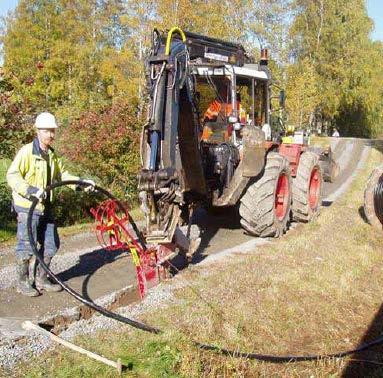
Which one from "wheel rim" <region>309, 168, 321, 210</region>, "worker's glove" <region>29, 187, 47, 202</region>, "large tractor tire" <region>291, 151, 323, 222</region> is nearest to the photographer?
"worker's glove" <region>29, 187, 47, 202</region>

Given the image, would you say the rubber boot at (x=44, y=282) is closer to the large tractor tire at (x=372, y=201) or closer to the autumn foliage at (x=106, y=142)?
the autumn foliage at (x=106, y=142)

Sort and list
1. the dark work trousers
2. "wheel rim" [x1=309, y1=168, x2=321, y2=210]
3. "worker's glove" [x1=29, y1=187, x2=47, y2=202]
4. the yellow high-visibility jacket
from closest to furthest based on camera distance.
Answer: "worker's glove" [x1=29, y1=187, x2=47, y2=202]
the yellow high-visibility jacket
the dark work trousers
"wheel rim" [x1=309, y1=168, x2=321, y2=210]

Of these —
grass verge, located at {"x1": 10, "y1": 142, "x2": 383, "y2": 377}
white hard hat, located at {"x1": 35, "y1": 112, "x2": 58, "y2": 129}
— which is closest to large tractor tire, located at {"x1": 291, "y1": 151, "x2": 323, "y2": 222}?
→ grass verge, located at {"x1": 10, "y1": 142, "x2": 383, "y2": 377}

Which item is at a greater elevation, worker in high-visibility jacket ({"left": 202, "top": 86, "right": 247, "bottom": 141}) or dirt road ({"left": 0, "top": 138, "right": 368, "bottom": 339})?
worker in high-visibility jacket ({"left": 202, "top": 86, "right": 247, "bottom": 141})

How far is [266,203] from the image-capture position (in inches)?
336

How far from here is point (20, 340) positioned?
4.57 metres

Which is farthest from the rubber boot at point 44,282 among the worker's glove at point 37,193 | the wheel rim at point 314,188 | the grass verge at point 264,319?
the wheel rim at point 314,188

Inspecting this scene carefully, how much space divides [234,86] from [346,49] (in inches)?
1261

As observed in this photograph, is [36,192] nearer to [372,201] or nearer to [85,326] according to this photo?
[85,326]

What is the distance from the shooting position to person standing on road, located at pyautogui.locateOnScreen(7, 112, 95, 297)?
5668mm

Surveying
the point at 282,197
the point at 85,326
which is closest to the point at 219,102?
the point at 282,197

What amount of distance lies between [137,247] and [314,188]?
239 inches

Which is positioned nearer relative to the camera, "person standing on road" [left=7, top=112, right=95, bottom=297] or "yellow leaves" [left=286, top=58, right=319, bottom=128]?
"person standing on road" [left=7, top=112, right=95, bottom=297]

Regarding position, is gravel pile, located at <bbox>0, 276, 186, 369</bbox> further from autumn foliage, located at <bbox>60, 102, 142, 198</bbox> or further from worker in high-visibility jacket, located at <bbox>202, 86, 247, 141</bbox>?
autumn foliage, located at <bbox>60, 102, 142, 198</bbox>
